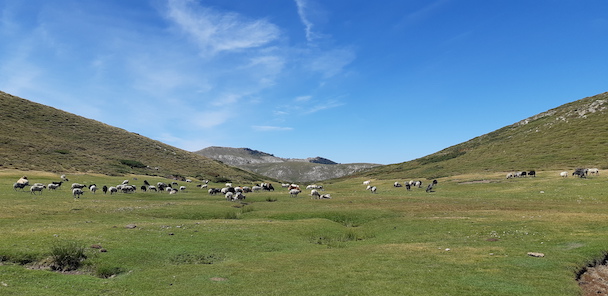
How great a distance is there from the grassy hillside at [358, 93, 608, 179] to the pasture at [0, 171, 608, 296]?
8168cm

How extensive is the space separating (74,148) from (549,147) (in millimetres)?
190270

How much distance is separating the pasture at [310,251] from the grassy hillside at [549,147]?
81685 millimetres

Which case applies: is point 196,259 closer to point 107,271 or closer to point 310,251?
point 107,271

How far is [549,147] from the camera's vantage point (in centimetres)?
13288

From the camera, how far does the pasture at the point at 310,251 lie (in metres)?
16.7

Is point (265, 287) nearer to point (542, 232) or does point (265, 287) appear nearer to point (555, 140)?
point (542, 232)

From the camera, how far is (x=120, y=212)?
4191 centimetres

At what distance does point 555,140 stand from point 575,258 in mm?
148967

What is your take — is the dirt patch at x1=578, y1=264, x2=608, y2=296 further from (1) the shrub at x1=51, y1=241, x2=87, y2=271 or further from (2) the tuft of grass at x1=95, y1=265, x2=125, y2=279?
(1) the shrub at x1=51, y1=241, x2=87, y2=271

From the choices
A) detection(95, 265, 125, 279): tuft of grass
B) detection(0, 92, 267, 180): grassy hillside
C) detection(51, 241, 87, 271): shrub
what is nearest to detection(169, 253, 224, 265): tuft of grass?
detection(95, 265, 125, 279): tuft of grass

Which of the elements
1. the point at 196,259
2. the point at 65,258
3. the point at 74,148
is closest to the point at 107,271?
the point at 65,258

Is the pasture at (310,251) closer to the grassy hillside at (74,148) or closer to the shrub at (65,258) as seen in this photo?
the shrub at (65,258)

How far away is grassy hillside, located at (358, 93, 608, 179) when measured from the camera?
368 feet

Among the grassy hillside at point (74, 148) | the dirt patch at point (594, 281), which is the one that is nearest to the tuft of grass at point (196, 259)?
the dirt patch at point (594, 281)
